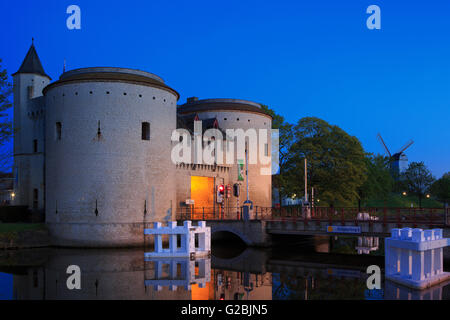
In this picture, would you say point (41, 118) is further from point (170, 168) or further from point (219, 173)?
point (219, 173)

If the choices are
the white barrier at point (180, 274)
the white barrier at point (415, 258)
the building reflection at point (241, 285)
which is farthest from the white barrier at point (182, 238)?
the white barrier at point (415, 258)

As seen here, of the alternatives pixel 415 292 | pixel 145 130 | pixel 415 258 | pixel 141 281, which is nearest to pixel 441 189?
pixel 145 130

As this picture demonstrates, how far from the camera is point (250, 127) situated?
147 feet

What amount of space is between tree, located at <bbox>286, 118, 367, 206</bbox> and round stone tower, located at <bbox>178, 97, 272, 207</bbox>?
2.93 metres

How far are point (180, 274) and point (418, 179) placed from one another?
95471mm

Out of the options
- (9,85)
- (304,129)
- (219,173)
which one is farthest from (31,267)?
(304,129)

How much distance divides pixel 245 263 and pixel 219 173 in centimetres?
2090

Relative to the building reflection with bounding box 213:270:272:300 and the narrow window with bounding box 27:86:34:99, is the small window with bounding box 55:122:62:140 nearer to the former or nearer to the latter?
the narrow window with bounding box 27:86:34:99

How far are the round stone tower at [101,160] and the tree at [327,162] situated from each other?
60.0 feet

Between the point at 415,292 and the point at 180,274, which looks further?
the point at 180,274

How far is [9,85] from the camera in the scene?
1180 inches

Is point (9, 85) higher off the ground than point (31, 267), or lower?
higher

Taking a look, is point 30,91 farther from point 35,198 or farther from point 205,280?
point 205,280
